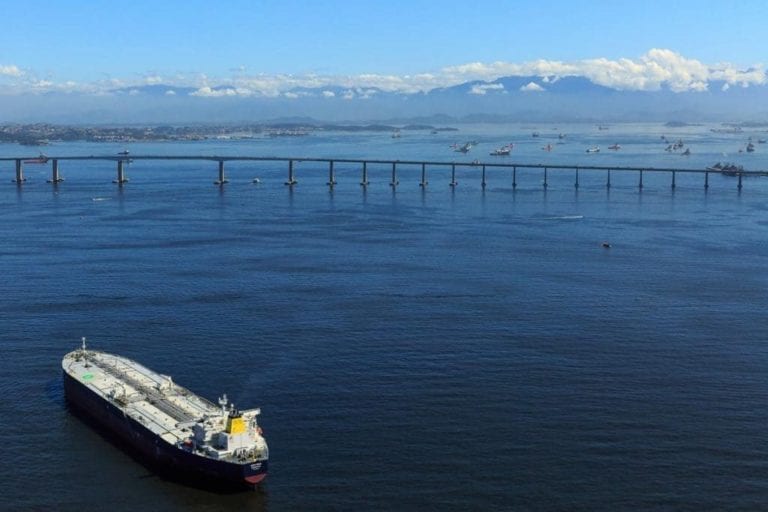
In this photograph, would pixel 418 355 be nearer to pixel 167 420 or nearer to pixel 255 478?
pixel 167 420

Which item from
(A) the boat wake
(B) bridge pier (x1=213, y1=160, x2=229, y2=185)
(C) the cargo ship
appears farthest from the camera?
(B) bridge pier (x1=213, y1=160, x2=229, y2=185)

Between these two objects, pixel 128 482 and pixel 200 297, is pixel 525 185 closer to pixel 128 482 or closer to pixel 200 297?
pixel 200 297

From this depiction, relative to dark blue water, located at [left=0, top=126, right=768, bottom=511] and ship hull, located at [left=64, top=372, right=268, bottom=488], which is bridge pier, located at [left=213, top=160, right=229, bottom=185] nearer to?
dark blue water, located at [left=0, top=126, right=768, bottom=511]

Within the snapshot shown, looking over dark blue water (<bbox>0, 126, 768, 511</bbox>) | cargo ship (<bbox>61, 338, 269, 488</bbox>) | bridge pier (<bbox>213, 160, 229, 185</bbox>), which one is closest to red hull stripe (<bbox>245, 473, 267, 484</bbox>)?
cargo ship (<bbox>61, 338, 269, 488</bbox>)

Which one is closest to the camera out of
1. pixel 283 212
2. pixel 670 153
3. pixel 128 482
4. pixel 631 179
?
pixel 128 482

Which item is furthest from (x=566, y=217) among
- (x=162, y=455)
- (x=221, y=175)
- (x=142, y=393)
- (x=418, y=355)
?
(x=162, y=455)

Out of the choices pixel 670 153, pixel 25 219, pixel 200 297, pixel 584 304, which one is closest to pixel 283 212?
pixel 25 219

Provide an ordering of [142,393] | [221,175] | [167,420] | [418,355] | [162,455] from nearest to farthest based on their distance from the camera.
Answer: [162,455] → [167,420] → [142,393] → [418,355] → [221,175]
